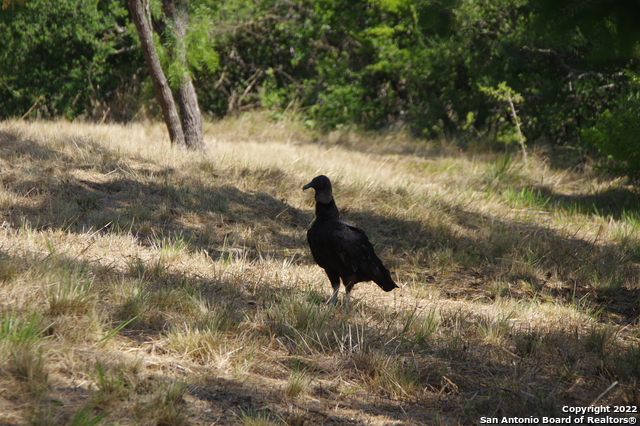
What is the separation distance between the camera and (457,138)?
13.2 meters

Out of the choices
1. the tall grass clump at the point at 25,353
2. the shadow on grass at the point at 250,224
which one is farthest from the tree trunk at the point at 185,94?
the tall grass clump at the point at 25,353

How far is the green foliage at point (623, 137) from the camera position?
8281 millimetres

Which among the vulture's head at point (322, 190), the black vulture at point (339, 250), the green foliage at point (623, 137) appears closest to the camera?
the black vulture at point (339, 250)

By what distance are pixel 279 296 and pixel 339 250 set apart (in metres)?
0.58

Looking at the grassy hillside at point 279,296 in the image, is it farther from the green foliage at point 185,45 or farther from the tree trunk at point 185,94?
the green foliage at point 185,45

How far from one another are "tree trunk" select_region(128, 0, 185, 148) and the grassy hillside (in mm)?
410

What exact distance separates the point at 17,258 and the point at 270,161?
16.4 ft

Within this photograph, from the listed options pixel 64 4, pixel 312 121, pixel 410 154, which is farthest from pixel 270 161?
pixel 64 4

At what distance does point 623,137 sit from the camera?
8352 millimetres

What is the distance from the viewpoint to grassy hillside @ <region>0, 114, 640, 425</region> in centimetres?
309

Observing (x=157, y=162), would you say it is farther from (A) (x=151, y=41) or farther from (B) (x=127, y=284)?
(B) (x=127, y=284)

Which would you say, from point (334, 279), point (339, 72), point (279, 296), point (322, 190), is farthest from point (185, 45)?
point (339, 72)

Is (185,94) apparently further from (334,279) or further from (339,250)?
(339,250)

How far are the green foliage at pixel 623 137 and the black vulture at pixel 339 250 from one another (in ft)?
17.6
